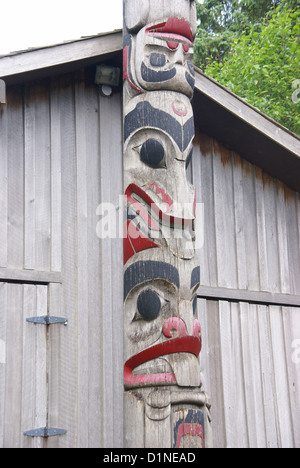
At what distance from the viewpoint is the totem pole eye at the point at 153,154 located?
19.1 ft

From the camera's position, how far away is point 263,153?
8500 millimetres

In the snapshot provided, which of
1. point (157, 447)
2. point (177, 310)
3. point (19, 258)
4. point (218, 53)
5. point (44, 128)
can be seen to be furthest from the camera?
point (218, 53)

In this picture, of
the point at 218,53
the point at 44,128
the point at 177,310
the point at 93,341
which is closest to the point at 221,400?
the point at 93,341

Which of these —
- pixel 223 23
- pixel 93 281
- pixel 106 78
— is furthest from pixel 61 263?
pixel 223 23

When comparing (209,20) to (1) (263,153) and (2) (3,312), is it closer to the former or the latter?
(1) (263,153)

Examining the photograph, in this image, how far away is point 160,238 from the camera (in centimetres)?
561

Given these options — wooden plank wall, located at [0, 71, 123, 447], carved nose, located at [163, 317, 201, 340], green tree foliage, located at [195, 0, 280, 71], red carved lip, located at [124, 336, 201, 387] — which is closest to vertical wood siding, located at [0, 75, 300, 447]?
wooden plank wall, located at [0, 71, 123, 447]

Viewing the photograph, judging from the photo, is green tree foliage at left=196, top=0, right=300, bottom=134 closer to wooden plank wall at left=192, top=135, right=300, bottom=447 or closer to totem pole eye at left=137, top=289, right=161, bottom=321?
wooden plank wall at left=192, top=135, right=300, bottom=447

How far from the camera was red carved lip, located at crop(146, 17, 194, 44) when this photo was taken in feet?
20.6

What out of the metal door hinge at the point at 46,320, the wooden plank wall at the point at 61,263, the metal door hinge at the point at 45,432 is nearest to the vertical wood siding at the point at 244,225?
the wooden plank wall at the point at 61,263

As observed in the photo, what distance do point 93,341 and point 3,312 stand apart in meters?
0.95

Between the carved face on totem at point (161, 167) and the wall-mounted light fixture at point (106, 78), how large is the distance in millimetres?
1388

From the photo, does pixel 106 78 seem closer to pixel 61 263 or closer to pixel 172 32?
pixel 172 32

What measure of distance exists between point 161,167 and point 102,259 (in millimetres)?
1528
